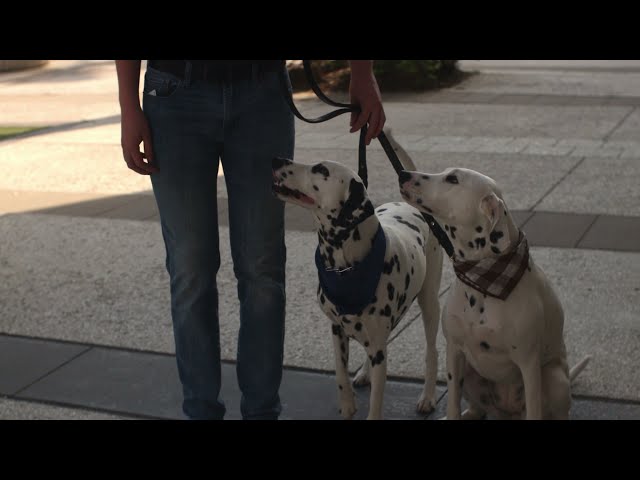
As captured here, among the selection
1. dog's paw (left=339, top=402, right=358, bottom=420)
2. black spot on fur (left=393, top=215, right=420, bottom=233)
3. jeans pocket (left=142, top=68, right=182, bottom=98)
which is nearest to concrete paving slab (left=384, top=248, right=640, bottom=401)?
dog's paw (left=339, top=402, right=358, bottom=420)

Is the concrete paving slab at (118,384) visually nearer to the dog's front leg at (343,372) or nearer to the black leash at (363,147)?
the dog's front leg at (343,372)

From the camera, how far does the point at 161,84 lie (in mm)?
2955

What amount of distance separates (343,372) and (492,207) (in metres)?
1.12

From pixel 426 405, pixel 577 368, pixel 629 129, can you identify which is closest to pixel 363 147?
pixel 426 405

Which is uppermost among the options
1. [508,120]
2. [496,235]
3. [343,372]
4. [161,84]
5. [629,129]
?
[161,84]

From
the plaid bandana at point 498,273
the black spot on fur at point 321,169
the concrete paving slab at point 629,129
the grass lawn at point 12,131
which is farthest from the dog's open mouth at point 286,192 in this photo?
the grass lawn at point 12,131

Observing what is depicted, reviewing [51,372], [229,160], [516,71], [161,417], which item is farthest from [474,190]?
[516,71]

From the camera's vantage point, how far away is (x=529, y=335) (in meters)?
3.04

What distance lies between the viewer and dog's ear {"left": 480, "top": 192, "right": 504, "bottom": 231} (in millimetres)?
2920

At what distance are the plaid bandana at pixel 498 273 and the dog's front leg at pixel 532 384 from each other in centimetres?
26

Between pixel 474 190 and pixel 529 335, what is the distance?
1.80ft

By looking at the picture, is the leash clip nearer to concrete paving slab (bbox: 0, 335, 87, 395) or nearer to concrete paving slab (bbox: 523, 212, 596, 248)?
concrete paving slab (bbox: 0, 335, 87, 395)

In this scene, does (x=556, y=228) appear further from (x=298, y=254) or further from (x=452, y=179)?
(x=452, y=179)
